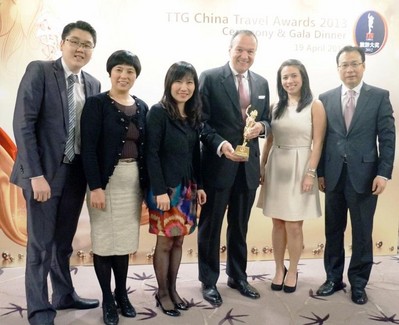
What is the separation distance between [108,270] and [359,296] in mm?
1682

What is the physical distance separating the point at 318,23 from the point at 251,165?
1476 mm

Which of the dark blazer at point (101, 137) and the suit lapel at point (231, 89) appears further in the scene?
the suit lapel at point (231, 89)

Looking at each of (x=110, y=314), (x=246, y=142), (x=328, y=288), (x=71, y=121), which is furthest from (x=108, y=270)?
(x=328, y=288)

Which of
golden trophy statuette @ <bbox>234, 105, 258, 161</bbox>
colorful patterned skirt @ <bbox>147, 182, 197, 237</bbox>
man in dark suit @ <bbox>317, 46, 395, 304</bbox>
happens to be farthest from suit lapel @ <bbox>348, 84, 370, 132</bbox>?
colorful patterned skirt @ <bbox>147, 182, 197, 237</bbox>

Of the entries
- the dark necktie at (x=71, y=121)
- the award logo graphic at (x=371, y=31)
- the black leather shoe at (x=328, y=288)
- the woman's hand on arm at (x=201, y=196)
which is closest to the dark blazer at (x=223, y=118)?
the woman's hand on arm at (x=201, y=196)

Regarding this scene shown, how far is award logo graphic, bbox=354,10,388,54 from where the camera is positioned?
3.61 metres

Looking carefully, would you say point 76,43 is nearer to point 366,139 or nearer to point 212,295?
point 212,295

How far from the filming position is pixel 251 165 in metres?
2.88

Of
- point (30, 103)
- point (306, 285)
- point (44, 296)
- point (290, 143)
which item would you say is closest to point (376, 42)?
point (290, 143)

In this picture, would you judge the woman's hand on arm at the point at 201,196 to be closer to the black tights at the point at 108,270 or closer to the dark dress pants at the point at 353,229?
the black tights at the point at 108,270

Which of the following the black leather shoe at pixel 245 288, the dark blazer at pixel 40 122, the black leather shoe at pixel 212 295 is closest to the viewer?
the dark blazer at pixel 40 122

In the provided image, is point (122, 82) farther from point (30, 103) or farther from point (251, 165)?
point (251, 165)

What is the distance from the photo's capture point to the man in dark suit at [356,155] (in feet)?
9.39

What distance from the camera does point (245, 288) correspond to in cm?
305
